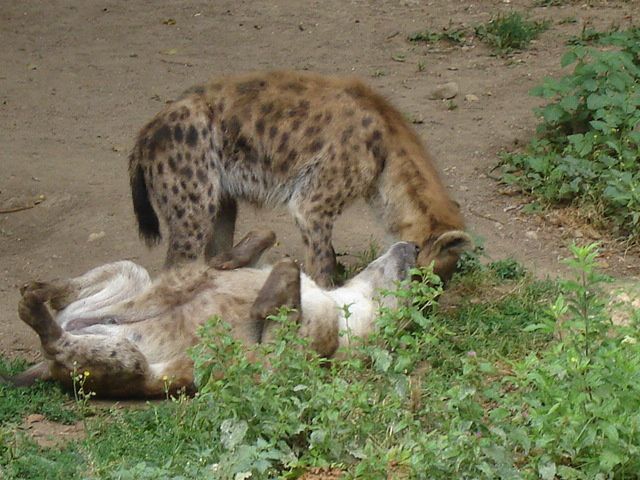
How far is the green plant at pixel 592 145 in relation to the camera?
6.80 m

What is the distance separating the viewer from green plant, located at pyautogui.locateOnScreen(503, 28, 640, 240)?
6.80m

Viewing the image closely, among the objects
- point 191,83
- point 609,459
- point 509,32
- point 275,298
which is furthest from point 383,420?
point 509,32

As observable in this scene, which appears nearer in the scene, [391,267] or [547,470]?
[547,470]

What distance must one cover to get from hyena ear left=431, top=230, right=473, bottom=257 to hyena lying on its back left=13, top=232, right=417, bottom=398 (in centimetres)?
12

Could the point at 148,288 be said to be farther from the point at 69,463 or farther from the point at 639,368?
the point at 639,368

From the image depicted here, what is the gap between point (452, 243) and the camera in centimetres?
564

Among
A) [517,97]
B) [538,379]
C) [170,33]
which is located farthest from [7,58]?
[538,379]

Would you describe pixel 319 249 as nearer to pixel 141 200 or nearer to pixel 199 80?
pixel 141 200

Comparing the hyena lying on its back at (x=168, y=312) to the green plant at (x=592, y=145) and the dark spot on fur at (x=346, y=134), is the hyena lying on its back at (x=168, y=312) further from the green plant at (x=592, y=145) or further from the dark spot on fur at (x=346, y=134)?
the green plant at (x=592, y=145)

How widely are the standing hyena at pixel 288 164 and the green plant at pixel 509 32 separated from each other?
3.67 m

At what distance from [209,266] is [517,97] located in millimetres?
3770

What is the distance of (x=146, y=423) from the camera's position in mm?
4586

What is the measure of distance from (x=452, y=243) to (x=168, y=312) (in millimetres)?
1347

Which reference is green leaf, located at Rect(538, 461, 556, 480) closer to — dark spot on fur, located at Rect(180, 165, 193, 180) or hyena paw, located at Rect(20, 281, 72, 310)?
hyena paw, located at Rect(20, 281, 72, 310)
